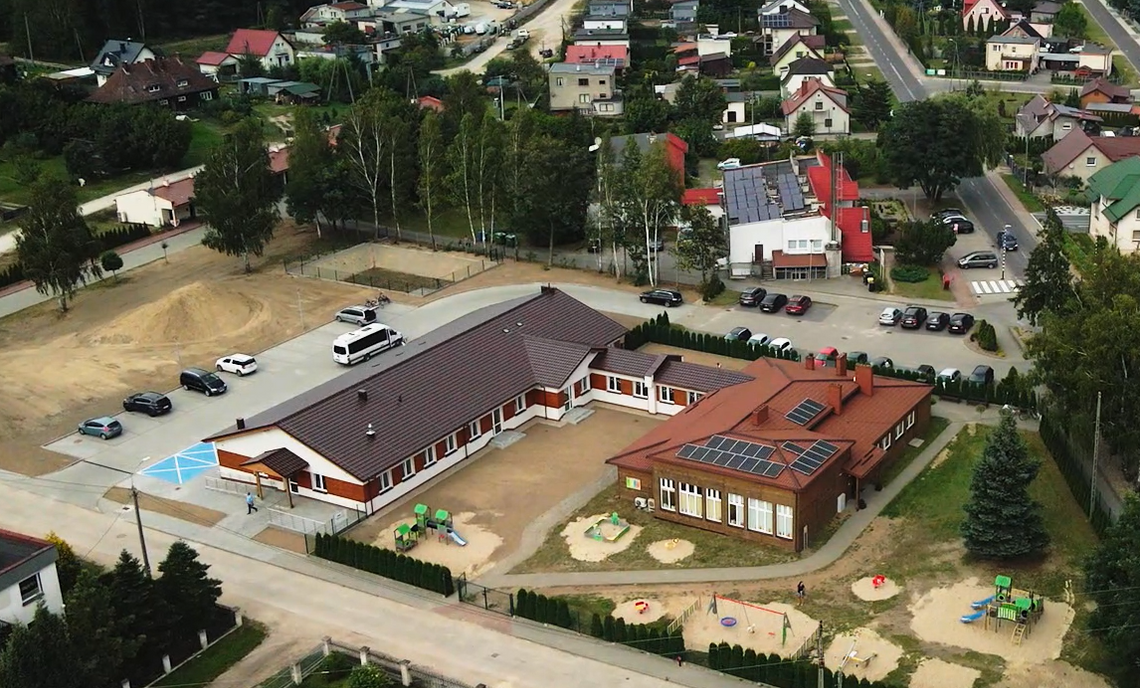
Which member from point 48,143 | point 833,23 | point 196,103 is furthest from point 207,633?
point 833,23

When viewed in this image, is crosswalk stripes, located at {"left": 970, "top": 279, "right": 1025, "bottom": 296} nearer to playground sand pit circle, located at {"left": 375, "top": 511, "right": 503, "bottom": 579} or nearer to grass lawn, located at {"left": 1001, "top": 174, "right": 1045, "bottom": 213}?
grass lawn, located at {"left": 1001, "top": 174, "right": 1045, "bottom": 213}

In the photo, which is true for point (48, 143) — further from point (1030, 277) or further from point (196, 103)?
point (1030, 277)

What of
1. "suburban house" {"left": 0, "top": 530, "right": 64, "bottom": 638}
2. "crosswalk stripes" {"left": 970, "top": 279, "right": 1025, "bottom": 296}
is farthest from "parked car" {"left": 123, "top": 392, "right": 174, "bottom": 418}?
"crosswalk stripes" {"left": 970, "top": 279, "right": 1025, "bottom": 296}

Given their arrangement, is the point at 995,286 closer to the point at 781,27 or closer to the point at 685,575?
the point at 685,575

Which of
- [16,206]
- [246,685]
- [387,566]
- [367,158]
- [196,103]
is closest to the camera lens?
[246,685]

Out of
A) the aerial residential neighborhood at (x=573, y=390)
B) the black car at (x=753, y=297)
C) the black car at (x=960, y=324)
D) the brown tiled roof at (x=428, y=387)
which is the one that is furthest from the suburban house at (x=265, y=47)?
the black car at (x=960, y=324)

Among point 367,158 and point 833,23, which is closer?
point 367,158
